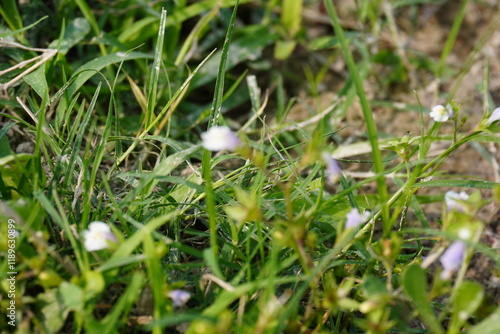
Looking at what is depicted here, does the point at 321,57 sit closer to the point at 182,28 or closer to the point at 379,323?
the point at 182,28

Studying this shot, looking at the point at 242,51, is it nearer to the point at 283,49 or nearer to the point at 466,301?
the point at 283,49

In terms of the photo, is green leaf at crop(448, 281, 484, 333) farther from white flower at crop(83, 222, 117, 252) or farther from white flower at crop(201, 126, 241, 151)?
white flower at crop(83, 222, 117, 252)

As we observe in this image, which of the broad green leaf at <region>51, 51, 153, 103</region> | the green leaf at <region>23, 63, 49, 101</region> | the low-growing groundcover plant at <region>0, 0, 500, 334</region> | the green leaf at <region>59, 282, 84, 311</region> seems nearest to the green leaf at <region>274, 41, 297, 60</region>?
the low-growing groundcover plant at <region>0, 0, 500, 334</region>

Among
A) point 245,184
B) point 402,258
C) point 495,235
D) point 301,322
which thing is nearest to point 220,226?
point 245,184

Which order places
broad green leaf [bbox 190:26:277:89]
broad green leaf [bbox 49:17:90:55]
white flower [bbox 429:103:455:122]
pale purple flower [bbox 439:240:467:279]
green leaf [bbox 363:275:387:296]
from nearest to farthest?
pale purple flower [bbox 439:240:467:279] < green leaf [bbox 363:275:387:296] < white flower [bbox 429:103:455:122] < broad green leaf [bbox 49:17:90:55] < broad green leaf [bbox 190:26:277:89]

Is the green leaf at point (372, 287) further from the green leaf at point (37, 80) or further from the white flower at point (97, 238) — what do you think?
the green leaf at point (37, 80)

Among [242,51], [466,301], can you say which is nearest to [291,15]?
[242,51]

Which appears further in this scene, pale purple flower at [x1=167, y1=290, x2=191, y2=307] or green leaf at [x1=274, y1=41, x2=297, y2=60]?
green leaf at [x1=274, y1=41, x2=297, y2=60]

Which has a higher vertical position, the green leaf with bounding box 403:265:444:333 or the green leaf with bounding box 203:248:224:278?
the green leaf with bounding box 203:248:224:278
